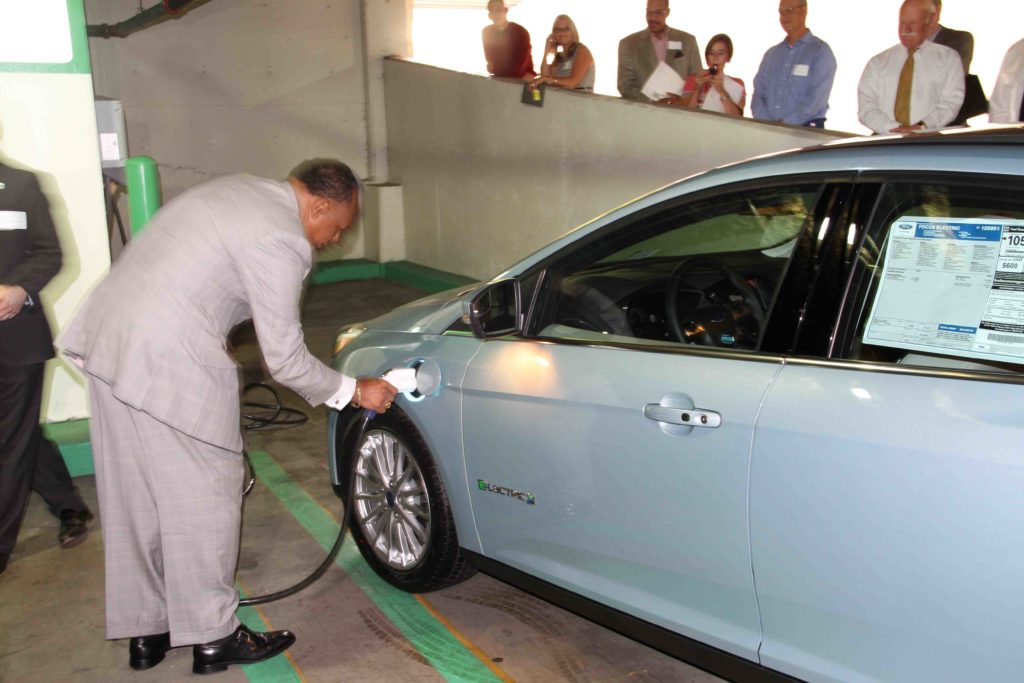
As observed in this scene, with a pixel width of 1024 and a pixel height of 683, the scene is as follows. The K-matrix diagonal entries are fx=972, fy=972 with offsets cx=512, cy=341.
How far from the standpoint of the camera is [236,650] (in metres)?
3.31

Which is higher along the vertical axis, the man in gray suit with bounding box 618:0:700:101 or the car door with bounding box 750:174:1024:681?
the man in gray suit with bounding box 618:0:700:101

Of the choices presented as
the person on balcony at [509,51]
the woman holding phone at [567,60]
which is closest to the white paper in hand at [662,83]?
the woman holding phone at [567,60]

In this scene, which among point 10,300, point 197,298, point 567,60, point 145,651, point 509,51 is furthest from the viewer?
point 509,51

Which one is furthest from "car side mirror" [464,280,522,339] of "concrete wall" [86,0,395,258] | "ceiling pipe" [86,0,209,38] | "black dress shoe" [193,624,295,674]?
"ceiling pipe" [86,0,209,38]

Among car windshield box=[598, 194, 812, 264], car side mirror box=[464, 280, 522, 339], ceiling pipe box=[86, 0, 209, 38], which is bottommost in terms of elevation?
car side mirror box=[464, 280, 522, 339]

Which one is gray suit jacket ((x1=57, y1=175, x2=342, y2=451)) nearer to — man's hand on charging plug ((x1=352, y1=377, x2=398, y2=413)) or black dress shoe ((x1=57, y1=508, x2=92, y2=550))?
man's hand on charging plug ((x1=352, y1=377, x2=398, y2=413))

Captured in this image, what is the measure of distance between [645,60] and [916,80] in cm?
251

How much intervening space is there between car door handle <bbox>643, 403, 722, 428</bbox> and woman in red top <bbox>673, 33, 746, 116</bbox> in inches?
208

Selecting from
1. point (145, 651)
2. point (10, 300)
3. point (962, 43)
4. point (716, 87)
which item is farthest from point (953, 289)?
point (716, 87)

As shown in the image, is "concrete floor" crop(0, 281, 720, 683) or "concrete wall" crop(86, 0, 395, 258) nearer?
"concrete floor" crop(0, 281, 720, 683)

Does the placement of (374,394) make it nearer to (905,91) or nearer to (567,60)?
(905,91)

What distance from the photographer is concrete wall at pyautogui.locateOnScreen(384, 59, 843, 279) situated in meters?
7.27

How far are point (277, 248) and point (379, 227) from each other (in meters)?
8.37

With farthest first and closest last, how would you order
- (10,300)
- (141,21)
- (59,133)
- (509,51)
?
(509,51) < (141,21) < (59,133) < (10,300)
